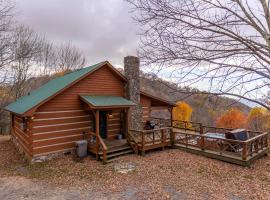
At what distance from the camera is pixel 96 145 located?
39.6 ft

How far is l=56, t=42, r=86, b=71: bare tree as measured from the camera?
34594 mm

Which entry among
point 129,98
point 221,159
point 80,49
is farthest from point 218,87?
point 80,49

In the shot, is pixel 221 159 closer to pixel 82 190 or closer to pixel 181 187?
pixel 181 187

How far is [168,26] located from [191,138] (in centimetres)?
1214

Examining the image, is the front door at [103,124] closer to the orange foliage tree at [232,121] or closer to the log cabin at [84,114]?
the log cabin at [84,114]

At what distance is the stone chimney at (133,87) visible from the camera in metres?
15.5

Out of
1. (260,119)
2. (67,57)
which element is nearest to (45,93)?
(67,57)

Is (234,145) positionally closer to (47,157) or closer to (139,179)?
(139,179)

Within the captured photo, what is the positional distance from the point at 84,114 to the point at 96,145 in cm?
241

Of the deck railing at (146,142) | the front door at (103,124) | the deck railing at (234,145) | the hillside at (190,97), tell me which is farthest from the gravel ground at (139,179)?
the hillside at (190,97)

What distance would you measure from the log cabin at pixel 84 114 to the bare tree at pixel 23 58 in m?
14.3

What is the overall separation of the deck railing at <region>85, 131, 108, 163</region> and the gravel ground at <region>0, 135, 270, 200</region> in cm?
49

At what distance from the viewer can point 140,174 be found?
1001 cm

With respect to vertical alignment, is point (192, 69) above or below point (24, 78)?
below
